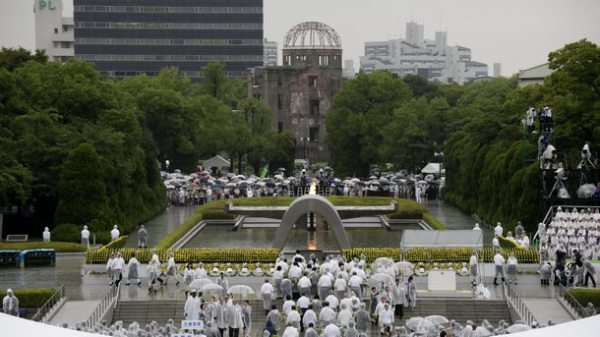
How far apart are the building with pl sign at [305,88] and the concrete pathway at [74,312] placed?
76278mm

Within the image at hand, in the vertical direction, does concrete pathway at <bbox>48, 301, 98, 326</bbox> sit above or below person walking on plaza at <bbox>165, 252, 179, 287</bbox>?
below

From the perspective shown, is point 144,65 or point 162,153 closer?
point 162,153

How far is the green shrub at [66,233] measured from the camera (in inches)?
2061

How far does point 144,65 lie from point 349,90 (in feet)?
228

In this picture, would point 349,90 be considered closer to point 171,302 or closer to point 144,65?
point 171,302

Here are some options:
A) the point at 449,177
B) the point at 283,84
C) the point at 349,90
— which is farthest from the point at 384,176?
the point at 283,84

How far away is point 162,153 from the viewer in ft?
262

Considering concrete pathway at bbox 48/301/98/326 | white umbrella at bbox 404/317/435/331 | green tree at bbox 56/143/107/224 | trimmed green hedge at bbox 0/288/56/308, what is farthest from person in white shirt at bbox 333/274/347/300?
green tree at bbox 56/143/107/224

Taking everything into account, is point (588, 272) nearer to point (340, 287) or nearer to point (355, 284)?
point (355, 284)

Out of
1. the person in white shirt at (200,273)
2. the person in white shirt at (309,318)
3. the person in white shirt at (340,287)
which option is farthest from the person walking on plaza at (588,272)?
the person in white shirt at (200,273)

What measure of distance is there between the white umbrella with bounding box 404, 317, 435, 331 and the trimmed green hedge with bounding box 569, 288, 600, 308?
6.18m

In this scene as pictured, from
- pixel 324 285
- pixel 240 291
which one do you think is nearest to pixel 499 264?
pixel 324 285

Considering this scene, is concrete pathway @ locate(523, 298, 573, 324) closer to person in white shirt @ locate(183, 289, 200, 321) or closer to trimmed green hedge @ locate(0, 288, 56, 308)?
person in white shirt @ locate(183, 289, 200, 321)

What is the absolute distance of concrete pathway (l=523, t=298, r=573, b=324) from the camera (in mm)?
34969
